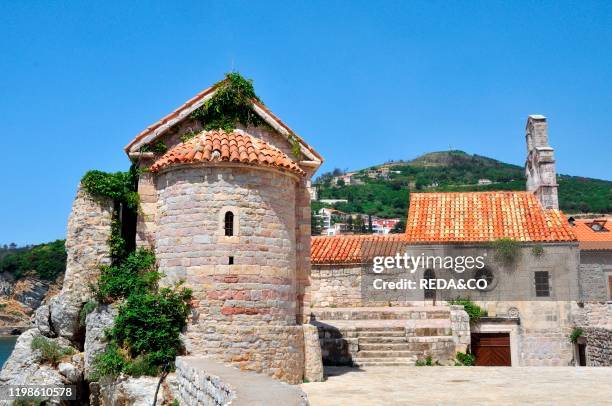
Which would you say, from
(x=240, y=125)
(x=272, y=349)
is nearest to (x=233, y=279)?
(x=272, y=349)

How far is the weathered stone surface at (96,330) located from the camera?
1227cm

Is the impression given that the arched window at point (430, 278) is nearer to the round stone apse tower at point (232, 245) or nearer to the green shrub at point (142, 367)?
the round stone apse tower at point (232, 245)

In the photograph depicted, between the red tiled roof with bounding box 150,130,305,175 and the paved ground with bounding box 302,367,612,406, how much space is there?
4643mm

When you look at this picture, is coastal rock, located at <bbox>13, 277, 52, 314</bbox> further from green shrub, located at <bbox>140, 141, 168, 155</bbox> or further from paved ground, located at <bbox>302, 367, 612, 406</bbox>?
paved ground, located at <bbox>302, 367, 612, 406</bbox>

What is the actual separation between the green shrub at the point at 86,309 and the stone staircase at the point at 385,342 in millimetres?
6934

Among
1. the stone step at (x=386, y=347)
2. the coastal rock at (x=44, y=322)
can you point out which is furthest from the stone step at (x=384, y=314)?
the coastal rock at (x=44, y=322)

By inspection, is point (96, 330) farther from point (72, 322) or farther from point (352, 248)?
point (352, 248)

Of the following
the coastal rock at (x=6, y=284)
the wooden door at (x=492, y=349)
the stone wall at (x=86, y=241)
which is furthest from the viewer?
the coastal rock at (x=6, y=284)

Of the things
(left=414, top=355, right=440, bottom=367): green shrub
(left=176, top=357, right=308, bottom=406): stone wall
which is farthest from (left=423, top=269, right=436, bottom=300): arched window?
(left=176, top=357, right=308, bottom=406): stone wall

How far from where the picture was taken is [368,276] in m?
26.0

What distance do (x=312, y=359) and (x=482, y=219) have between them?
45.8 ft

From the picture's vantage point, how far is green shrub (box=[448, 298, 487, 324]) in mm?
21734

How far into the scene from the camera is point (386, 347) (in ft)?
57.8

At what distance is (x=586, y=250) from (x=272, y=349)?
23.3 meters
